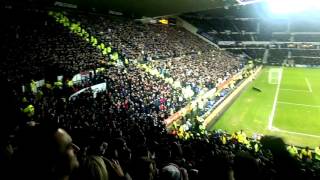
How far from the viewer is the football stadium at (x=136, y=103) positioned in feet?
10.6

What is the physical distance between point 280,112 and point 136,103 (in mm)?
13323

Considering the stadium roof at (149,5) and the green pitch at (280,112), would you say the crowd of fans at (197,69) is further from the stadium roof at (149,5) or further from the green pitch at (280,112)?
the stadium roof at (149,5)

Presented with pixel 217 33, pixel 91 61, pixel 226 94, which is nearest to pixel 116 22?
pixel 91 61

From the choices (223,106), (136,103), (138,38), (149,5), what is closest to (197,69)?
(138,38)

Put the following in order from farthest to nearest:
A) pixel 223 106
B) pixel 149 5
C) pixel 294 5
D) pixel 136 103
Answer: pixel 294 5 → pixel 149 5 → pixel 223 106 → pixel 136 103

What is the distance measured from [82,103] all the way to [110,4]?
2486 centimetres

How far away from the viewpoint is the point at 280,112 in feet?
87.2

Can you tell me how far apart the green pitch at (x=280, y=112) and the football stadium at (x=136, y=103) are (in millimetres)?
98

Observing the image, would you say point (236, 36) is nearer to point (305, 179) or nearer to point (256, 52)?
point (256, 52)

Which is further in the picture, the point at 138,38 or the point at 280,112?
the point at 138,38

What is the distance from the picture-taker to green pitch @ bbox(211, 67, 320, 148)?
70.5ft

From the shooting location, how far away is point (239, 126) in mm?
22891

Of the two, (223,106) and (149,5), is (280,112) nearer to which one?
(223,106)

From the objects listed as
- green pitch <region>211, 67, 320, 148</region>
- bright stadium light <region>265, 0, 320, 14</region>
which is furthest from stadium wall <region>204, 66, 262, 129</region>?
bright stadium light <region>265, 0, 320, 14</region>
